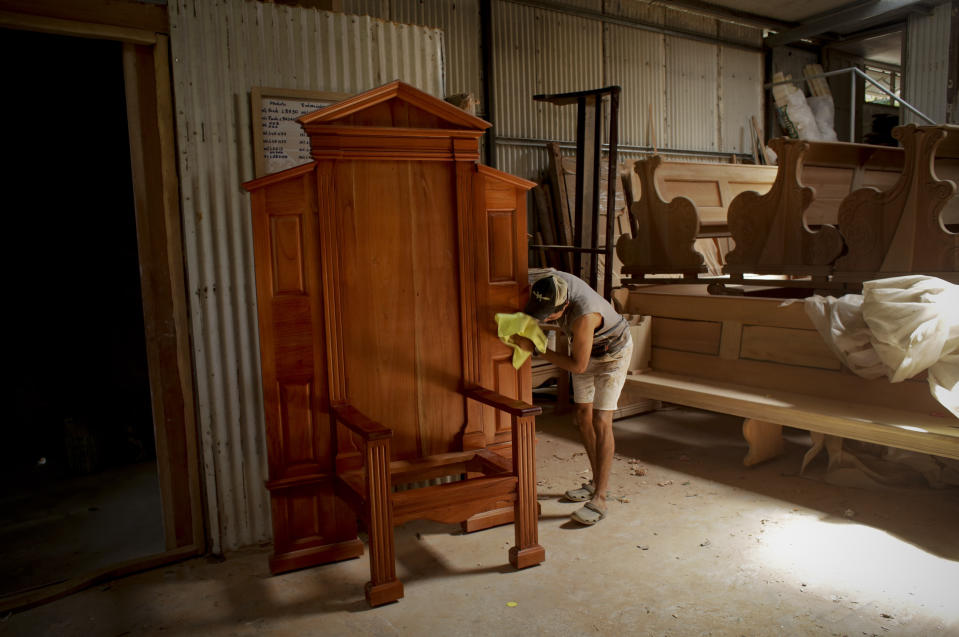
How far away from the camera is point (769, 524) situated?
13.5ft

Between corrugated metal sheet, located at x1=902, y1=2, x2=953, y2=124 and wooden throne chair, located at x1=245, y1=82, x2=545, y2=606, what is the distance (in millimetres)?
9581

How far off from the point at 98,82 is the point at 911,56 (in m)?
11.4

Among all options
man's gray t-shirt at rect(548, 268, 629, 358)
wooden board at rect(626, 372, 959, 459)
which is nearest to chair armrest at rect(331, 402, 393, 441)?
man's gray t-shirt at rect(548, 268, 629, 358)

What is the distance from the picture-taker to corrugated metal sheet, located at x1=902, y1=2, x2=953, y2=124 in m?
10.2

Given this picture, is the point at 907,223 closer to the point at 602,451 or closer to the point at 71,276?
the point at 602,451

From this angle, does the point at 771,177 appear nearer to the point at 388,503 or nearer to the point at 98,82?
the point at 388,503

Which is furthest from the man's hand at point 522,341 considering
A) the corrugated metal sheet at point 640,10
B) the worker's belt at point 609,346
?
the corrugated metal sheet at point 640,10

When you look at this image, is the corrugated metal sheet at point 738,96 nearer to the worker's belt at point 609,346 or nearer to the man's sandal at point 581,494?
the worker's belt at point 609,346

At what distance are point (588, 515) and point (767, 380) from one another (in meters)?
1.94

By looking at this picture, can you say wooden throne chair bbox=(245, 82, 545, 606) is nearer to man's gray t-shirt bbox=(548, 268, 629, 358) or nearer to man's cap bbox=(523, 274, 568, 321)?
man's cap bbox=(523, 274, 568, 321)

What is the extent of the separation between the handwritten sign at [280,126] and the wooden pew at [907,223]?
3.79 m

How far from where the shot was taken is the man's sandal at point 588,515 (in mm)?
4148

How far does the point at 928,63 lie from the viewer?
34.1 feet

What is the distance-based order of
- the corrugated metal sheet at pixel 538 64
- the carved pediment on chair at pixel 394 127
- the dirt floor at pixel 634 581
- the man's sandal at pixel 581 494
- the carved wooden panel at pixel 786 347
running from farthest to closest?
the corrugated metal sheet at pixel 538 64 < the carved wooden panel at pixel 786 347 < the man's sandal at pixel 581 494 < the carved pediment on chair at pixel 394 127 < the dirt floor at pixel 634 581
